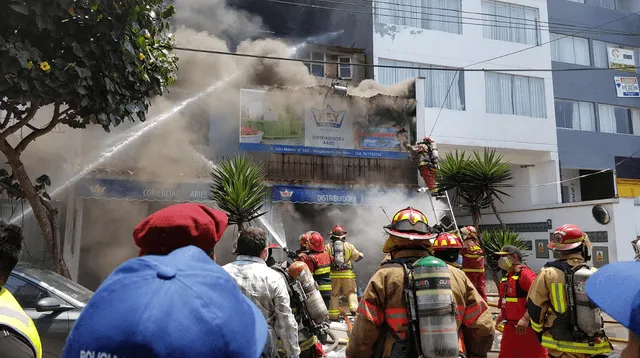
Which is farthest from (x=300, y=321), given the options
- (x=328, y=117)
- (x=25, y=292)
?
(x=328, y=117)

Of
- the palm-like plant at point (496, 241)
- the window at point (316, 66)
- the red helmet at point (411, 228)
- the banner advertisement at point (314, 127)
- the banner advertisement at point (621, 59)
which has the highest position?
the banner advertisement at point (621, 59)

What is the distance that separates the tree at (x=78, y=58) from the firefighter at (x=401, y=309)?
12.6ft

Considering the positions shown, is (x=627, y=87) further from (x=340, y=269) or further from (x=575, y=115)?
(x=340, y=269)

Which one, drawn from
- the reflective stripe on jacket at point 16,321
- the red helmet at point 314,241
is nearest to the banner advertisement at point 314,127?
the red helmet at point 314,241

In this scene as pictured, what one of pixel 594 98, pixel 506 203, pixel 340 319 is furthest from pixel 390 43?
pixel 340 319

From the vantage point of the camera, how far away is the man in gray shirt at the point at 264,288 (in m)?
3.50

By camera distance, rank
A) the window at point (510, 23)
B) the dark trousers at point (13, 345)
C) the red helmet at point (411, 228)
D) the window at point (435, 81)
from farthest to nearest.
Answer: the window at point (510, 23) → the window at point (435, 81) → the red helmet at point (411, 228) → the dark trousers at point (13, 345)

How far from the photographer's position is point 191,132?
12.1m

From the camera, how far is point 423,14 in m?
18.6

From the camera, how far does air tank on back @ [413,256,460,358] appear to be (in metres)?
2.69

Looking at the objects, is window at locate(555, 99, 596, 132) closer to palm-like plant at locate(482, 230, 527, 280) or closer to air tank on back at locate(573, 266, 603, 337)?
palm-like plant at locate(482, 230, 527, 280)

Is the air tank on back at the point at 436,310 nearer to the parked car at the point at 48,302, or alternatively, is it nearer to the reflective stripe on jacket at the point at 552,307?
the reflective stripe on jacket at the point at 552,307

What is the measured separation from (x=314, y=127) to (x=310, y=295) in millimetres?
8823

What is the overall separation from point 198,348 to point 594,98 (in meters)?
23.2
